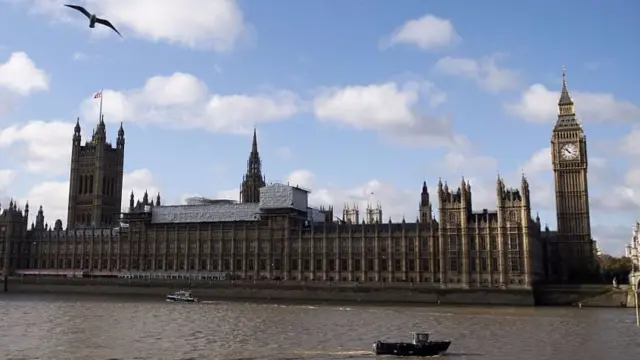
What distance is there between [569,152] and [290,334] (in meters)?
96.0

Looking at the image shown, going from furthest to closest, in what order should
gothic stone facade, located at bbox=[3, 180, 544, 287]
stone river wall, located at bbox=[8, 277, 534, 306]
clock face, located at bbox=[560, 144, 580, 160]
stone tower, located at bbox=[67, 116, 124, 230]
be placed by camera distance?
stone tower, located at bbox=[67, 116, 124, 230]
clock face, located at bbox=[560, 144, 580, 160]
gothic stone facade, located at bbox=[3, 180, 544, 287]
stone river wall, located at bbox=[8, 277, 534, 306]

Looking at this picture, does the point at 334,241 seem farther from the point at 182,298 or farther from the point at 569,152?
the point at 569,152

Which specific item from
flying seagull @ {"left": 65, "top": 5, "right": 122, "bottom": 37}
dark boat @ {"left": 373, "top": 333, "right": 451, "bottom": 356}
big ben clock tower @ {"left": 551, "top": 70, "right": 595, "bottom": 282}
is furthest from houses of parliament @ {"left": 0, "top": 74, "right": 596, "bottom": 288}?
flying seagull @ {"left": 65, "top": 5, "right": 122, "bottom": 37}

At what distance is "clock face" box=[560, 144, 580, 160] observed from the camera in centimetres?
13462

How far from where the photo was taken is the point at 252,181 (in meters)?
186

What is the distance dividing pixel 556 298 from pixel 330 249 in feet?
140

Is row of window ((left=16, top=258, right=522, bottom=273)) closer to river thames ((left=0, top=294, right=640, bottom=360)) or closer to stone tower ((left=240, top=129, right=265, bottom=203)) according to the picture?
river thames ((left=0, top=294, right=640, bottom=360))

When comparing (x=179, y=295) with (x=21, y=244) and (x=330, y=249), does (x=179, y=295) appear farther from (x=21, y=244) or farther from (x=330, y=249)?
(x=21, y=244)

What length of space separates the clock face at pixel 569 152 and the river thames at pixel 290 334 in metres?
57.0

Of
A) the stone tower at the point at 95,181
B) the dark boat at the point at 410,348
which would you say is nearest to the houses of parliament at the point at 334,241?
the stone tower at the point at 95,181

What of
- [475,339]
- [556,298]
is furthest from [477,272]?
[475,339]

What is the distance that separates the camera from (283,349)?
47.2 meters

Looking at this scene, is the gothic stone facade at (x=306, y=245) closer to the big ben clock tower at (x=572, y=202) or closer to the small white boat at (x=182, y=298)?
the big ben clock tower at (x=572, y=202)

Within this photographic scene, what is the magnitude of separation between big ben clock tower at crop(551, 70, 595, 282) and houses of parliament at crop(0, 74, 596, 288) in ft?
0.65
